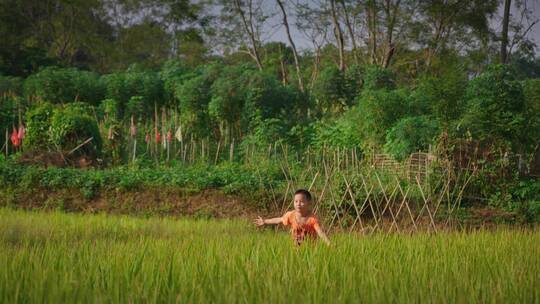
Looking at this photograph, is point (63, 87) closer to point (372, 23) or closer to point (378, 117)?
point (378, 117)

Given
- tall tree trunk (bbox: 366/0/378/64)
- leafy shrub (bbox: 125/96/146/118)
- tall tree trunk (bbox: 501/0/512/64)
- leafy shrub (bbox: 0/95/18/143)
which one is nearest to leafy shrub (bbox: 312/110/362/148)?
leafy shrub (bbox: 125/96/146/118)

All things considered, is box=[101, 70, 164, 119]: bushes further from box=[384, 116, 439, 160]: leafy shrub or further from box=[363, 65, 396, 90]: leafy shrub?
box=[384, 116, 439, 160]: leafy shrub

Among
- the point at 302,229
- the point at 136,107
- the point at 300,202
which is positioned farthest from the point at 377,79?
the point at 300,202

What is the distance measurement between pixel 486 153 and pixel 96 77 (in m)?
13.3

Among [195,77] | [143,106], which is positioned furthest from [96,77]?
[195,77]

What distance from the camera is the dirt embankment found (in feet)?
30.6

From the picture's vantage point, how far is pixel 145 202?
9766 millimetres

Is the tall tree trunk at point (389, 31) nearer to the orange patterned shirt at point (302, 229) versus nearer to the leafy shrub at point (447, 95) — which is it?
the leafy shrub at point (447, 95)

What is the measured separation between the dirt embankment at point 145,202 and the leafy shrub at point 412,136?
133 inches

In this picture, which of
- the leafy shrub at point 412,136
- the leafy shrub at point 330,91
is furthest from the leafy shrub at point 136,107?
the leafy shrub at point 412,136

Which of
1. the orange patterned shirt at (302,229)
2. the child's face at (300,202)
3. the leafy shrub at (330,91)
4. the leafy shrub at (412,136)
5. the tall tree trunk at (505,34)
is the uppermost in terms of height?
the tall tree trunk at (505,34)

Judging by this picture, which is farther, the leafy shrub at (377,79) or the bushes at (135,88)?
the bushes at (135,88)

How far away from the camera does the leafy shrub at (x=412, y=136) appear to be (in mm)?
11078

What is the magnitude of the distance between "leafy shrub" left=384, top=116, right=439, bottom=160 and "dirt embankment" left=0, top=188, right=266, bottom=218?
11.0ft
